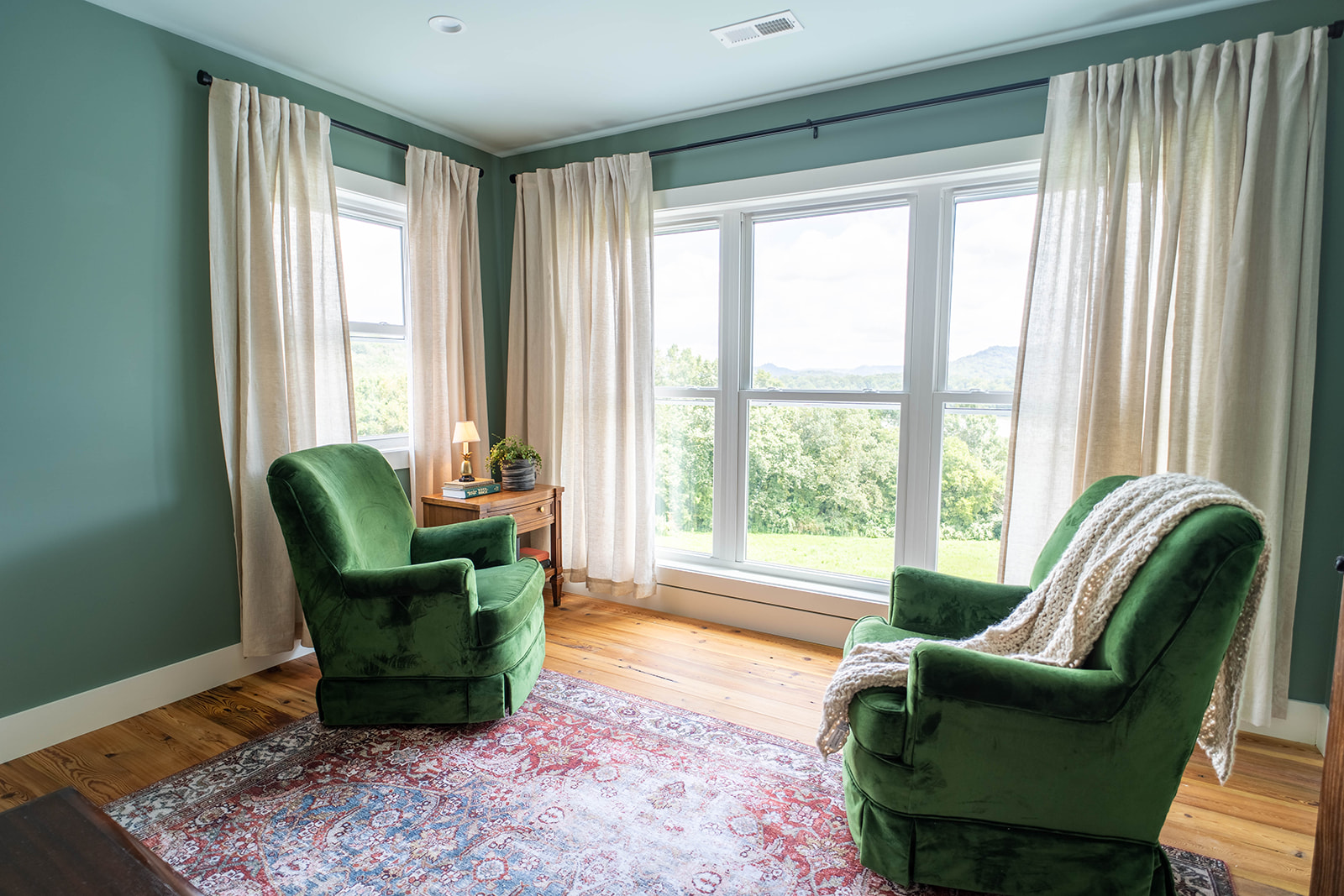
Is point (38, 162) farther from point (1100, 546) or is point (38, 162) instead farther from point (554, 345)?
point (1100, 546)

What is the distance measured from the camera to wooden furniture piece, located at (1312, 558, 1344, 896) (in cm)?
142

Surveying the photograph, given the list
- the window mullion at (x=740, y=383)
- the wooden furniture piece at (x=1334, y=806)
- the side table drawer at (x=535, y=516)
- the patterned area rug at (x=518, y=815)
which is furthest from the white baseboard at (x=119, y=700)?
the wooden furniture piece at (x=1334, y=806)

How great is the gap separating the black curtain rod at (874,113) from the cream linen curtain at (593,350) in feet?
1.00

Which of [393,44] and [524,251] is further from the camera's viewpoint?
[524,251]

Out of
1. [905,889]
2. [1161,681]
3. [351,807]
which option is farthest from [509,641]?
[1161,681]

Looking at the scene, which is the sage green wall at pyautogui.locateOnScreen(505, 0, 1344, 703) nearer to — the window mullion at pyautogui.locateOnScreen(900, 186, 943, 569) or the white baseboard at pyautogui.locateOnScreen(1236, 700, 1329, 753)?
the white baseboard at pyautogui.locateOnScreen(1236, 700, 1329, 753)

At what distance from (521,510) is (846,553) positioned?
1663mm

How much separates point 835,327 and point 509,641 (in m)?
2.08

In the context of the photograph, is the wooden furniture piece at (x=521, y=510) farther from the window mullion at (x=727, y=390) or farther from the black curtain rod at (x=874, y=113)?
the black curtain rod at (x=874, y=113)

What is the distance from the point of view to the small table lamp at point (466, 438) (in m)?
3.49

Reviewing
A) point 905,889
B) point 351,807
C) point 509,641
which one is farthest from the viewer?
point 509,641

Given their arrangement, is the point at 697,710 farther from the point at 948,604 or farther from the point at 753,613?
the point at 948,604

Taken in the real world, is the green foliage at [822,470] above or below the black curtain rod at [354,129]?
below

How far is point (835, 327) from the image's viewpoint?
332 centimetres
